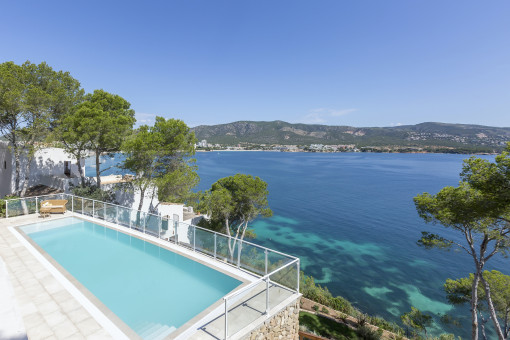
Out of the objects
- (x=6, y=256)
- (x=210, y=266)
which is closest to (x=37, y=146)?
(x=6, y=256)

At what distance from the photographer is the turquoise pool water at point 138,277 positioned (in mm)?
5504

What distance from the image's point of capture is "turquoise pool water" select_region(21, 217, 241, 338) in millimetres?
5504

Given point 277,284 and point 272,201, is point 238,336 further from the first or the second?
point 272,201

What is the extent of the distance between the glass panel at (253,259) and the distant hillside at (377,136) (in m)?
154

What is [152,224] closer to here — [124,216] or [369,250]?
[124,216]

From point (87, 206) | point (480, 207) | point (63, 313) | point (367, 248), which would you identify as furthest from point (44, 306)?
point (367, 248)

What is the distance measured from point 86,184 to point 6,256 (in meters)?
12.2

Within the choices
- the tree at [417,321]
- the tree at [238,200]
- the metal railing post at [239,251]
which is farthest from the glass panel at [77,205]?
the tree at [417,321]

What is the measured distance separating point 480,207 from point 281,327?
27.4ft

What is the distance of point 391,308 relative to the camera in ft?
55.1

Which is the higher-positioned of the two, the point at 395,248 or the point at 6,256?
the point at 6,256

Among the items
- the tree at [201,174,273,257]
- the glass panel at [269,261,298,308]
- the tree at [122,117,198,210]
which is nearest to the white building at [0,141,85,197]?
the tree at [122,117,198,210]

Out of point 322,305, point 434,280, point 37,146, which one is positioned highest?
point 37,146

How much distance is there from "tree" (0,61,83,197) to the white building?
44.9 inches
